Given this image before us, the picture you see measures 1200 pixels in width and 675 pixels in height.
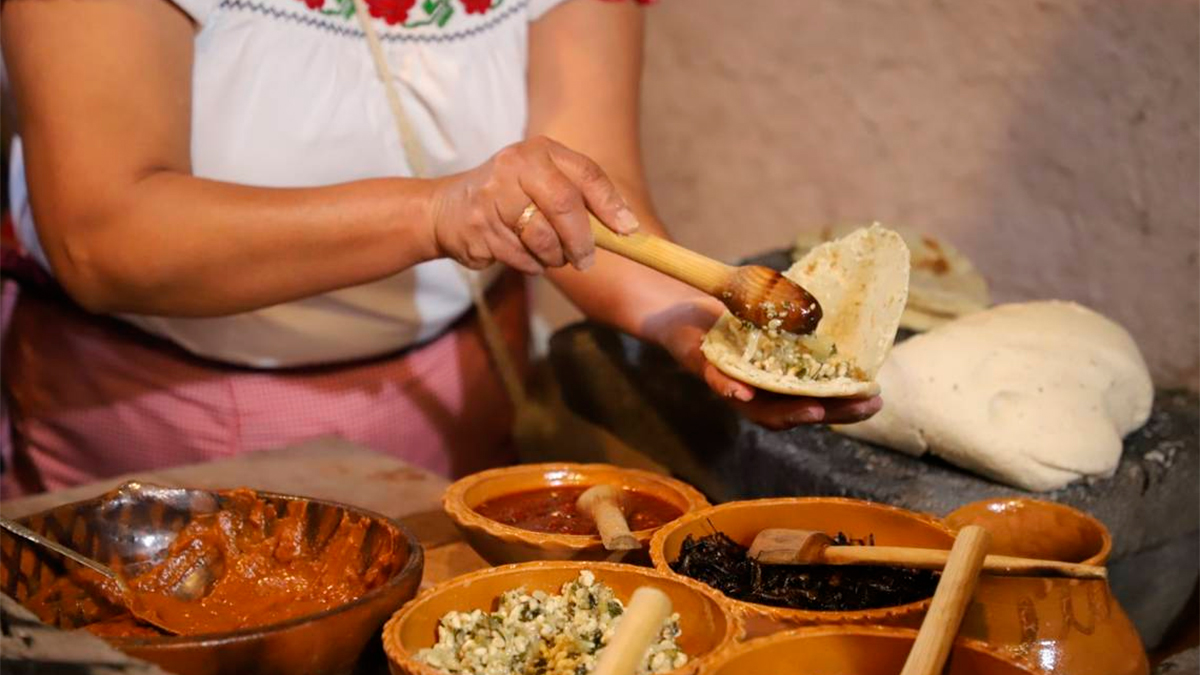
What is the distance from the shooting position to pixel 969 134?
249cm

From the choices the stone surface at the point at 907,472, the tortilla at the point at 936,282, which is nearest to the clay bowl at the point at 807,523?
the stone surface at the point at 907,472

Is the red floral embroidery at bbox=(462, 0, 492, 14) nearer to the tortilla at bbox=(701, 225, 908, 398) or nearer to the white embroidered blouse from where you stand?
the white embroidered blouse

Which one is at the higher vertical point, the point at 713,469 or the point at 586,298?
the point at 586,298

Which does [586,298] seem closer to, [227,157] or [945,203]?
[227,157]

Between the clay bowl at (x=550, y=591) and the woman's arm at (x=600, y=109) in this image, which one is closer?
the clay bowl at (x=550, y=591)

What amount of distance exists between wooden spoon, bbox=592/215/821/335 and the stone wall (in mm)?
1126

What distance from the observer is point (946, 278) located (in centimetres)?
230

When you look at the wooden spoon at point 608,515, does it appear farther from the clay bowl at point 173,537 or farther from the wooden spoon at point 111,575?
the wooden spoon at point 111,575

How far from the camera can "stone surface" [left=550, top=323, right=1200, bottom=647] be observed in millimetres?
1752

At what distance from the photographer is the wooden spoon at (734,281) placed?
135 cm

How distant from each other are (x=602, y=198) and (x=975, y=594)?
55 cm

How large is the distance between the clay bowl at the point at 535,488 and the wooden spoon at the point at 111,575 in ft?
0.97

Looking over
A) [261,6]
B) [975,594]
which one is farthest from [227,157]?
[975,594]

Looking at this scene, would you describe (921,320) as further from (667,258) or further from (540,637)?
(540,637)
